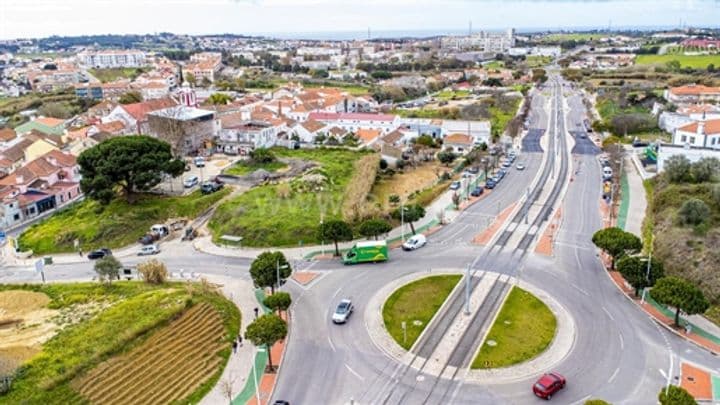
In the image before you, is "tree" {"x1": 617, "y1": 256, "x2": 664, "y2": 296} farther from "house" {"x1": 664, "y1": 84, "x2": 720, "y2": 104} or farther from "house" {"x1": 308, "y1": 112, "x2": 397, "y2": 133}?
"house" {"x1": 664, "y1": 84, "x2": 720, "y2": 104}

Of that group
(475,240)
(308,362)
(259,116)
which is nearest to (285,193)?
(475,240)

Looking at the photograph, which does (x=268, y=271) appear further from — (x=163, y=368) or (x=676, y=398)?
(x=676, y=398)

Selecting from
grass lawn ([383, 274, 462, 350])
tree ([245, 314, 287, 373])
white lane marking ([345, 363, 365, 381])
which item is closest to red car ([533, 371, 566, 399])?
grass lawn ([383, 274, 462, 350])

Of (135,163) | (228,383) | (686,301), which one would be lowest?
(228,383)

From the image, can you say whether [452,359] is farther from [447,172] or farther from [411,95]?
[411,95]

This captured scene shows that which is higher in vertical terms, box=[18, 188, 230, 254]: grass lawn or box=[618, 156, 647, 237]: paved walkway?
box=[618, 156, 647, 237]: paved walkway

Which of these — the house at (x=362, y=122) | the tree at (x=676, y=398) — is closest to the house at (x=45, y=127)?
the house at (x=362, y=122)

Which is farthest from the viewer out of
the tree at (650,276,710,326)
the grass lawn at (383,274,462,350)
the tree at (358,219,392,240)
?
the tree at (358,219,392,240)
